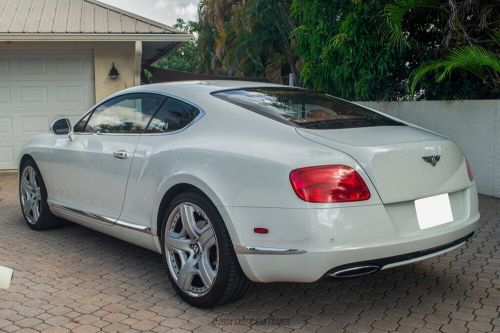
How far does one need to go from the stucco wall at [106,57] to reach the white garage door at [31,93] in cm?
13

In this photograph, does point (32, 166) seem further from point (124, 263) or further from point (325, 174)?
point (325, 174)

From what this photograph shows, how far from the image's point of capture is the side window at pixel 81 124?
550 cm

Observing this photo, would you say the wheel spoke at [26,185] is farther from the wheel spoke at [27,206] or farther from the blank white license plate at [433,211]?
the blank white license plate at [433,211]

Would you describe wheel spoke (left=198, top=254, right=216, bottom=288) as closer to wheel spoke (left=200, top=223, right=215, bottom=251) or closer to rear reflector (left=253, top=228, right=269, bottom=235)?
wheel spoke (left=200, top=223, right=215, bottom=251)

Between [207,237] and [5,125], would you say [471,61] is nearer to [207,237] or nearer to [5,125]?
[207,237]

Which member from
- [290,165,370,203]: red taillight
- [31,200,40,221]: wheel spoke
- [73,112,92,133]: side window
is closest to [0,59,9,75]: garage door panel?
[31,200,40,221]: wheel spoke

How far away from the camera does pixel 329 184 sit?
3342 mm

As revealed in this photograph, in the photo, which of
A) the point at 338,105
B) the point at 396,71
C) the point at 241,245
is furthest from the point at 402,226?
the point at 396,71

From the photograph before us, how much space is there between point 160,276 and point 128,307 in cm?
68

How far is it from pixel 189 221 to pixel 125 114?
148 cm

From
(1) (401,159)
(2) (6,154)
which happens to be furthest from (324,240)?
(2) (6,154)

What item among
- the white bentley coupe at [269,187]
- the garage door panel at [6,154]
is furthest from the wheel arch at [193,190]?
the garage door panel at [6,154]

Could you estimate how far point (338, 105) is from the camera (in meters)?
4.66

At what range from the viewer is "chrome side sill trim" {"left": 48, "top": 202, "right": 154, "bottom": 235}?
444 centimetres
